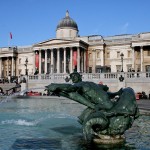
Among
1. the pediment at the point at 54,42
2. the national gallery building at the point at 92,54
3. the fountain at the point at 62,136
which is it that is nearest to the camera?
the fountain at the point at 62,136

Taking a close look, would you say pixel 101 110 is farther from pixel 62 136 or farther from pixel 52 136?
pixel 52 136

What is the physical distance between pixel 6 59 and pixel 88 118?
78239mm

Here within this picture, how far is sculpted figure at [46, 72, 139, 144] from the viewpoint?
31.4 feet

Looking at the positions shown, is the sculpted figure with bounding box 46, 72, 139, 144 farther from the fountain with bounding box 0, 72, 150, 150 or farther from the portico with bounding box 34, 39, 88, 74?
the portico with bounding box 34, 39, 88, 74

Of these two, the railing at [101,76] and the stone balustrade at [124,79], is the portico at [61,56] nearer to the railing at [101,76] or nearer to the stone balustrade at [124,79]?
the railing at [101,76]

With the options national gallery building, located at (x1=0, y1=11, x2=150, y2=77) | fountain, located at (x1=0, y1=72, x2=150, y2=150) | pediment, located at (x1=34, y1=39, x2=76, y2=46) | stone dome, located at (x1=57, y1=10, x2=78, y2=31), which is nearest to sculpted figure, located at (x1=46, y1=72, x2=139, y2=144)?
fountain, located at (x1=0, y1=72, x2=150, y2=150)

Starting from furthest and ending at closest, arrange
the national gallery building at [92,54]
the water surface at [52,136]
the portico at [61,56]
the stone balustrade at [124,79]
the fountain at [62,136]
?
1. the portico at [61,56]
2. the national gallery building at [92,54]
3. the stone balustrade at [124,79]
4. the water surface at [52,136]
5. the fountain at [62,136]

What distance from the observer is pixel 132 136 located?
38.9ft

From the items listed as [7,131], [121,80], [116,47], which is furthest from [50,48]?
[7,131]

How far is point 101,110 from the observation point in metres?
9.97

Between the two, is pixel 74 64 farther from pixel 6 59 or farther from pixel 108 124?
pixel 108 124

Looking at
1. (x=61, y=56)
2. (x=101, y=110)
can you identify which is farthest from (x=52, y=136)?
(x=61, y=56)

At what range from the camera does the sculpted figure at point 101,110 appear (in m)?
9.56

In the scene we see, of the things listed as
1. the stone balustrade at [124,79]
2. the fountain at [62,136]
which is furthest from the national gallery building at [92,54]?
the fountain at [62,136]
